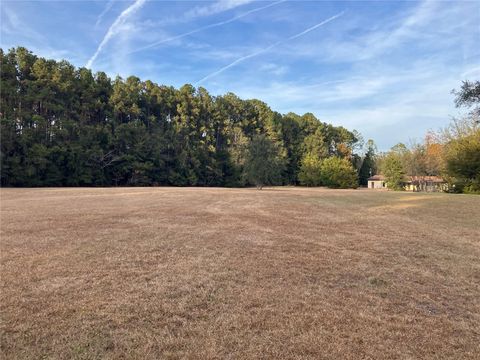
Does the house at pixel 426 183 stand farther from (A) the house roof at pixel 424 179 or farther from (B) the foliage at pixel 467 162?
(B) the foliage at pixel 467 162

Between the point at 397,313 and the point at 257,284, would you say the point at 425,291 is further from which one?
the point at 257,284

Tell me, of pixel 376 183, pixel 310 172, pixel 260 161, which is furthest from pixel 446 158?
pixel 376 183

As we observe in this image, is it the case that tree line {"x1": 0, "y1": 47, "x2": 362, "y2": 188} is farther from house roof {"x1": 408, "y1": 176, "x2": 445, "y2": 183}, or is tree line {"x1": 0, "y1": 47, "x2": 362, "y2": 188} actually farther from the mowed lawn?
the mowed lawn

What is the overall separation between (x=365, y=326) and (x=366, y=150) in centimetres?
8853

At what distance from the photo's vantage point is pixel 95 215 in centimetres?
1138

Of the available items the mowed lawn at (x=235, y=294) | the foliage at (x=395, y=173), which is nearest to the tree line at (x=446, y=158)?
the foliage at (x=395, y=173)

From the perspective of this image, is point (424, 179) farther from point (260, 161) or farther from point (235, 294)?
point (235, 294)

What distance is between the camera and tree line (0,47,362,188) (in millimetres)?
37781

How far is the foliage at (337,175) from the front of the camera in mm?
58856

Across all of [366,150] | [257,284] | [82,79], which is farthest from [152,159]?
[366,150]

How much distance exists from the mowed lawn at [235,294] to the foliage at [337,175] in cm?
5112

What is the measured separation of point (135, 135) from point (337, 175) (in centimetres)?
3431

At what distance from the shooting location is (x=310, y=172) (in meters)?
62.0

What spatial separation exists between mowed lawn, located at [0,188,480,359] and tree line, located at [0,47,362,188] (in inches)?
1202
